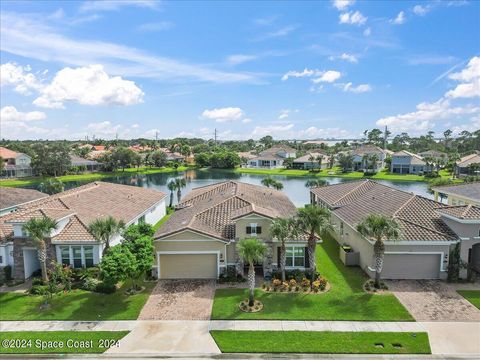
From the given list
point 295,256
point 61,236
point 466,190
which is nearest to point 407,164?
point 466,190

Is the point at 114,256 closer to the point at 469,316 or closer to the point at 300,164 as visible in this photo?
the point at 469,316

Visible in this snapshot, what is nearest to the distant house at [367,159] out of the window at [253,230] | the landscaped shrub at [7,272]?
the window at [253,230]

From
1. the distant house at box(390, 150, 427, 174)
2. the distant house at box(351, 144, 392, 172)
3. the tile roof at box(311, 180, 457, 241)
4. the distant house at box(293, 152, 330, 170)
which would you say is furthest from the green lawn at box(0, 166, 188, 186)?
the tile roof at box(311, 180, 457, 241)

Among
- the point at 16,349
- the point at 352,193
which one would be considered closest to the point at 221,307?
the point at 16,349

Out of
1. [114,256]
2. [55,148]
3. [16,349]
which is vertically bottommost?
[16,349]

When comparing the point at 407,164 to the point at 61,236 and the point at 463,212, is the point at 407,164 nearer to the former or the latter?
the point at 463,212

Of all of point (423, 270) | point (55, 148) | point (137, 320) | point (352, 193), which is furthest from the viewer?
point (55, 148)
